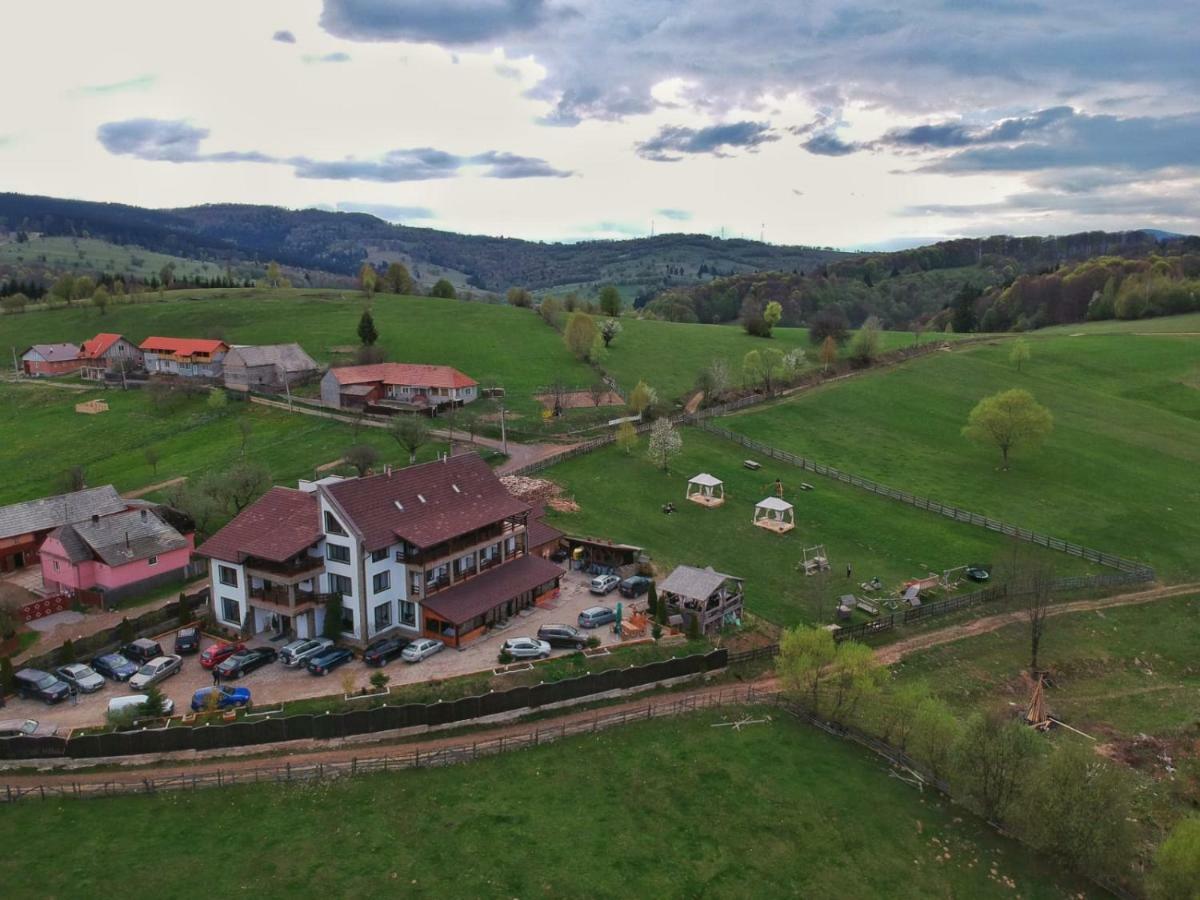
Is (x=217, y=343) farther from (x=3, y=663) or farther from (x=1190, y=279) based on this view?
(x=1190, y=279)

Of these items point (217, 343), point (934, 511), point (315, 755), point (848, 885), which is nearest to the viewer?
point (848, 885)

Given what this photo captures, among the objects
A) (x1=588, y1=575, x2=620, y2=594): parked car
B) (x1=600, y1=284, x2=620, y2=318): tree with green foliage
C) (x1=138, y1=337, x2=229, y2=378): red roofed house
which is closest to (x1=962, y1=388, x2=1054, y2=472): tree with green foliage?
(x1=588, y1=575, x2=620, y2=594): parked car

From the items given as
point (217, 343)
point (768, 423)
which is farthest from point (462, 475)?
point (217, 343)

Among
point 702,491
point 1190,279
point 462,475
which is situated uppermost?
point 1190,279

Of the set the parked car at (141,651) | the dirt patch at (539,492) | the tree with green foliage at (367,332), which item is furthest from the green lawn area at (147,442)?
the parked car at (141,651)

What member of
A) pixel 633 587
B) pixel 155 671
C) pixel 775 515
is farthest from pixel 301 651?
pixel 775 515

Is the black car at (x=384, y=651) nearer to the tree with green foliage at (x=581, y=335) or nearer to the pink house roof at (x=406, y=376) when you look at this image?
the pink house roof at (x=406, y=376)

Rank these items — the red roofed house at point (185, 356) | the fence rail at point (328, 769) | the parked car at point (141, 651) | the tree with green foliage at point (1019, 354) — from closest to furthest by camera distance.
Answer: the fence rail at point (328, 769) → the parked car at point (141, 651) → the red roofed house at point (185, 356) → the tree with green foliage at point (1019, 354)

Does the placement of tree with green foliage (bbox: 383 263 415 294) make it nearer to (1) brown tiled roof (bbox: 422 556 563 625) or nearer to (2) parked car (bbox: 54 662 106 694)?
(1) brown tiled roof (bbox: 422 556 563 625)
